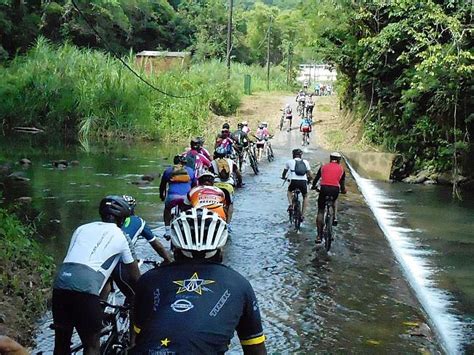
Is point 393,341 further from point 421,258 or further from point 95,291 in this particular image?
point 421,258

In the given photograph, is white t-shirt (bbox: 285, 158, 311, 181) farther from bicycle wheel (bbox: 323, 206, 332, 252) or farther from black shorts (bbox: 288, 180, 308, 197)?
bicycle wheel (bbox: 323, 206, 332, 252)

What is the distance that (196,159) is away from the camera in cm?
1352

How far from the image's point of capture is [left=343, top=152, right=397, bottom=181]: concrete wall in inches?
1004

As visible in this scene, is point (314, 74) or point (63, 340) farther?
point (314, 74)

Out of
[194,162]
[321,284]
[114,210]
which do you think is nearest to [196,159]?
[194,162]

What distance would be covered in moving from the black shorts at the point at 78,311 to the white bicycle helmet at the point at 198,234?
1.81 metres

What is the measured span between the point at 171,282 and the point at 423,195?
20.3 meters

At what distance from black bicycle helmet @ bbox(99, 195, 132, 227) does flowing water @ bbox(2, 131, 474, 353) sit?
2560 millimetres

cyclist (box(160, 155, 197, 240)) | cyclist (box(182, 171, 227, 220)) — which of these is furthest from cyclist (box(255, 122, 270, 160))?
cyclist (box(182, 171, 227, 220))

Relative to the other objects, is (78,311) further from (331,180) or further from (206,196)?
(331,180)

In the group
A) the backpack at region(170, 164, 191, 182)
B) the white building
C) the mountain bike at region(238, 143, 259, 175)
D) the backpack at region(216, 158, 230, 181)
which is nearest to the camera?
the backpack at region(170, 164, 191, 182)

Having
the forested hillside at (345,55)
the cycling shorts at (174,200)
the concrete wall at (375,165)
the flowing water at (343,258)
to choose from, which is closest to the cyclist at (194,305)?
the flowing water at (343,258)

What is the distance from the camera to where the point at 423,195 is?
2239 centimetres

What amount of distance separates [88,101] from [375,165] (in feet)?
57.3
